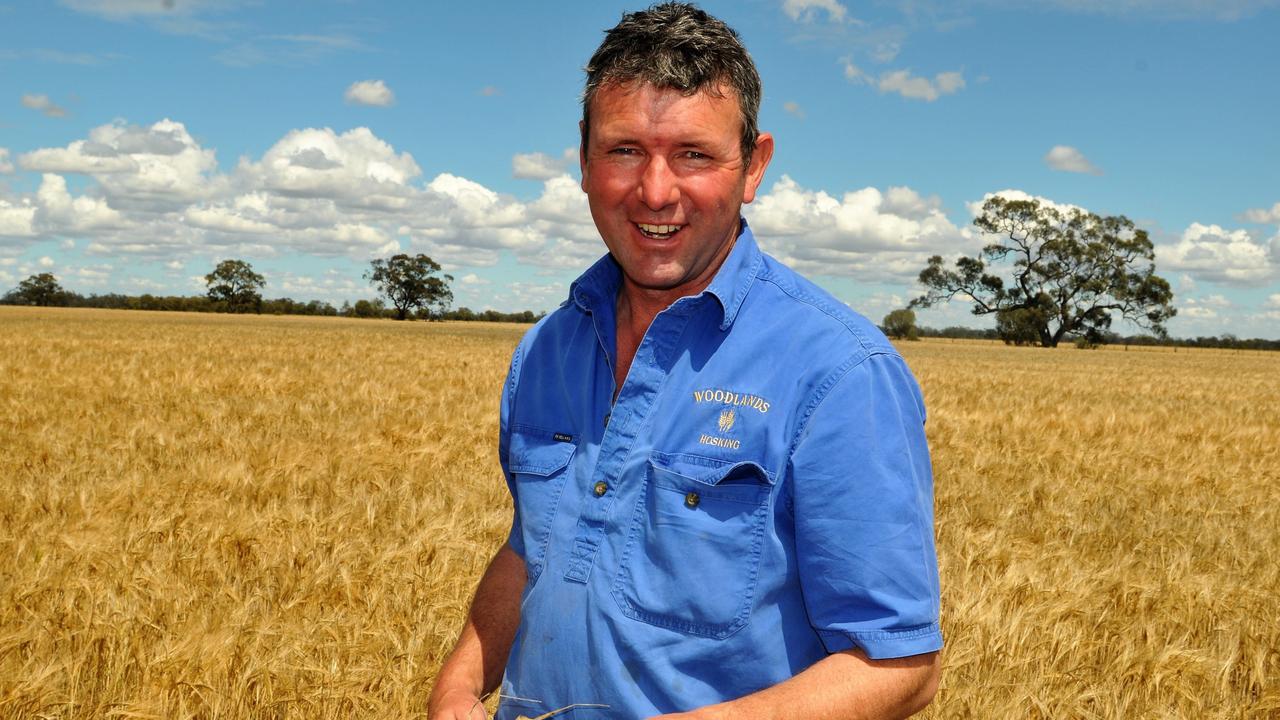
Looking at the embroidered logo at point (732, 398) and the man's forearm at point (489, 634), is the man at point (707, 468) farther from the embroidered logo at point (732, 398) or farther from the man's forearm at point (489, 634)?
the man's forearm at point (489, 634)

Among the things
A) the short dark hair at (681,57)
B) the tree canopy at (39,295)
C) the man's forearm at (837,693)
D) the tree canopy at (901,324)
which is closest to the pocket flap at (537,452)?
the man's forearm at (837,693)

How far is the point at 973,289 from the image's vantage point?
205ft

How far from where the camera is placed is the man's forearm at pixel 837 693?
1.38 metres

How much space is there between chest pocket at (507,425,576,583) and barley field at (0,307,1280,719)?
56.1 inches

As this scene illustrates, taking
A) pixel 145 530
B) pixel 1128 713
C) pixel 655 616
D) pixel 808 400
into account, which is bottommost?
pixel 1128 713

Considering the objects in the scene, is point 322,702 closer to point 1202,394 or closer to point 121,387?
point 121,387

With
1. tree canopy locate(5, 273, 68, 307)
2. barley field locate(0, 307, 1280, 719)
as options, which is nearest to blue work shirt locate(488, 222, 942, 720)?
barley field locate(0, 307, 1280, 719)

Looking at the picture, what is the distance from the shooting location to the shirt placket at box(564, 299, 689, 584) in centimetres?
161

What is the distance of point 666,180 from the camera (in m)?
1.66

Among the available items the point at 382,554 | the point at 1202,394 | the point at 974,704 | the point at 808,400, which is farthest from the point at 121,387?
the point at 1202,394

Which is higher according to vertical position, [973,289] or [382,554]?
[973,289]

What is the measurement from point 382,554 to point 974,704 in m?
2.47

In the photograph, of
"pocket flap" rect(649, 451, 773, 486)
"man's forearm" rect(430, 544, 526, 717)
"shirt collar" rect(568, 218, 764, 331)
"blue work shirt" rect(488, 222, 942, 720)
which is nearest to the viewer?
"blue work shirt" rect(488, 222, 942, 720)

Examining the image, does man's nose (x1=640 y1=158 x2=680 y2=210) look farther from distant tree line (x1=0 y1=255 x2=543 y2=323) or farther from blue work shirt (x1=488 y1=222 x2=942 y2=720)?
distant tree line (x1=0 y1=255 x2=543 y2=323)
